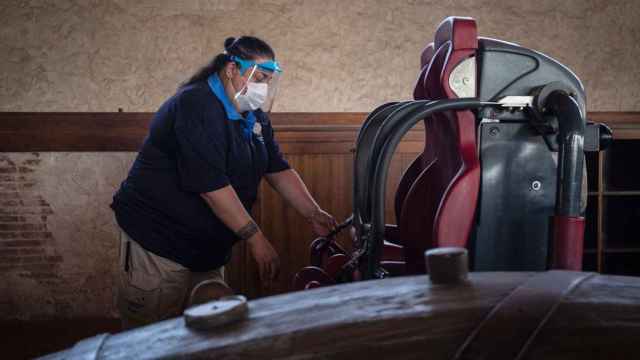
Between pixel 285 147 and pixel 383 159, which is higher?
pixel 285 147

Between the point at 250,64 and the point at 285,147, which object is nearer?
the point at 250,64

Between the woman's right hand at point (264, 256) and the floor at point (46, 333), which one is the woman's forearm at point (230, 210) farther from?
the floor at point (46, 333)

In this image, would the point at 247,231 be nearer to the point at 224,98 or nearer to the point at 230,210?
the point at 230,210

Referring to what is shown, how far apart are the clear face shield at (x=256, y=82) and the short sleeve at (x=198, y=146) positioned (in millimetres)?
209

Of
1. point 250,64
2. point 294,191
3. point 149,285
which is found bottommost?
point 149,285

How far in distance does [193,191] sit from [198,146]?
0.16 meters

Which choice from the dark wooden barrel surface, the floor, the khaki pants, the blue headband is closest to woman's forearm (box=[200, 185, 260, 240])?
the khaki pants

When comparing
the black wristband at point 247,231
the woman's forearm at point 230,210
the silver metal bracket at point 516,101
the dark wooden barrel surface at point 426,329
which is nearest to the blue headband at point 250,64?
the woman's forearm at point 230,210

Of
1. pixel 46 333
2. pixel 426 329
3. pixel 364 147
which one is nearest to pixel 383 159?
pixel 364 147

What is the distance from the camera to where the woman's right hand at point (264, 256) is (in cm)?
197

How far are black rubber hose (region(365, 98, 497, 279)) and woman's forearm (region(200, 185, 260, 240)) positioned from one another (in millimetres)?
638

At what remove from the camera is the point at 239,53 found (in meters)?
2.09

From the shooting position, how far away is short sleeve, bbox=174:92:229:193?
189 cm

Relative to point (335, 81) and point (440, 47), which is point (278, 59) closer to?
point (335, 81)
